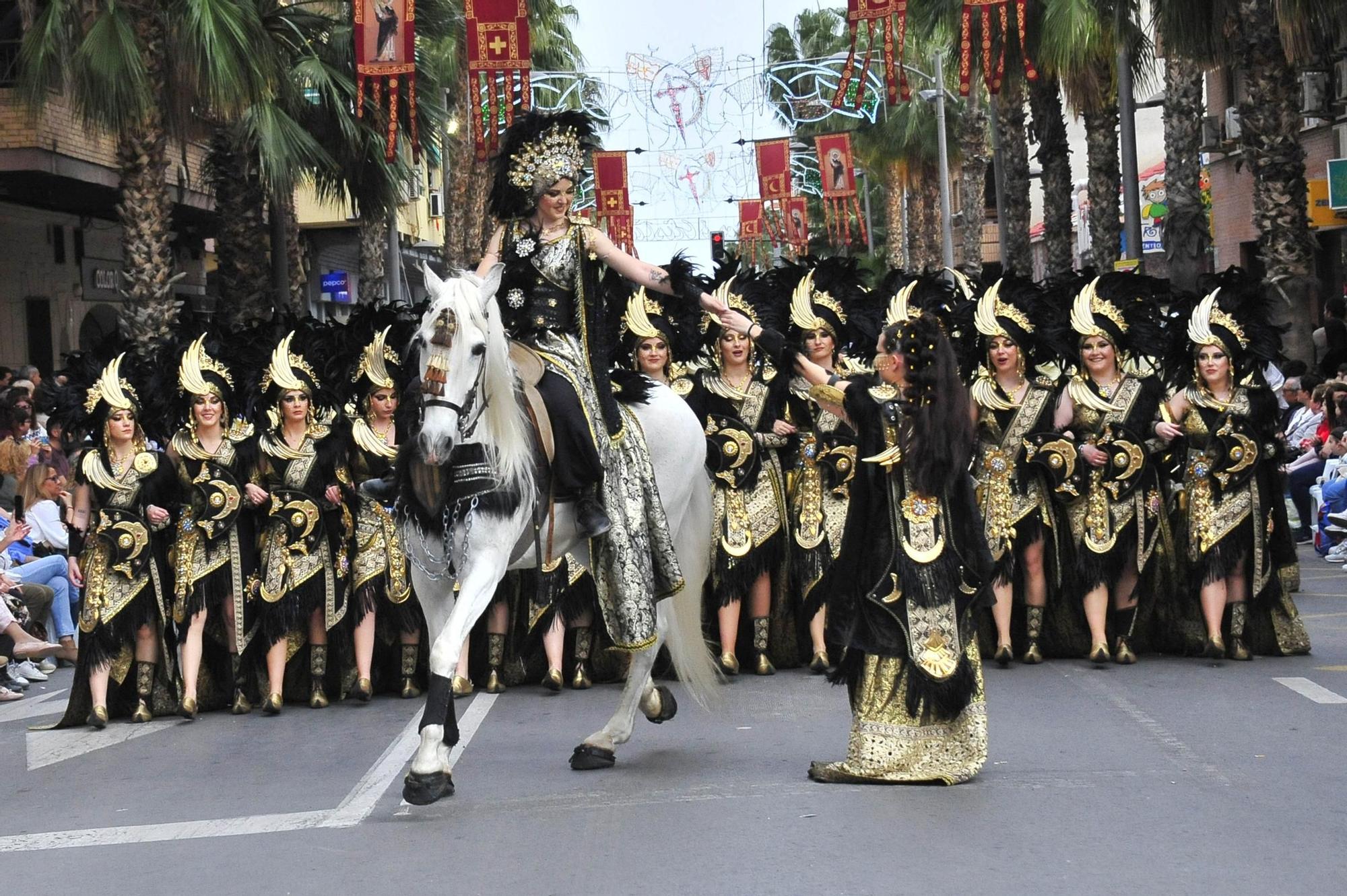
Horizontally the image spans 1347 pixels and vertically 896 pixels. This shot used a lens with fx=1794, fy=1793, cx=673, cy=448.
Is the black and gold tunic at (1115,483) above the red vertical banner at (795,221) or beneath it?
beneath

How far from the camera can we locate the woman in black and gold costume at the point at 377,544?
33.9ft

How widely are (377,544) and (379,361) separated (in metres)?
1.09

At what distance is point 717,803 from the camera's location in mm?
7035

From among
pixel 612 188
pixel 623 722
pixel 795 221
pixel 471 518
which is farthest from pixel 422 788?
pixel 795 221

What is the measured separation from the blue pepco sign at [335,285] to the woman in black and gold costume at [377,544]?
3513 cm

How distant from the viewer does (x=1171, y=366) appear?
35.2 ft

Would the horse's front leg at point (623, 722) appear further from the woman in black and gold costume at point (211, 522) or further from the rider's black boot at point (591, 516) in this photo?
the woman in black and gold costume at point (211, 522)

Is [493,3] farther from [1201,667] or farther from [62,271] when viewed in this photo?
[1201,667]

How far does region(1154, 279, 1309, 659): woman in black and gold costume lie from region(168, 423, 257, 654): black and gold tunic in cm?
528

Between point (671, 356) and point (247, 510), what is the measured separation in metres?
2.71

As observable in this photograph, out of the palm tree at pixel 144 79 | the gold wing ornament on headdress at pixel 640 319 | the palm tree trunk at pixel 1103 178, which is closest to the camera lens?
the gold wing ornament on headdress at pixel 640 319

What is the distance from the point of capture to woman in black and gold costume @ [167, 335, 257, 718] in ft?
33.0

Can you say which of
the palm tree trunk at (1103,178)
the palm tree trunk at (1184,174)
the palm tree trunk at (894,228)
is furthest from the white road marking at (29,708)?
A: the palm tree trunk at (894,228)

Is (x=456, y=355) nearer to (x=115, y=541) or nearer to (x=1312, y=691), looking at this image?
(x=115, y=541)
